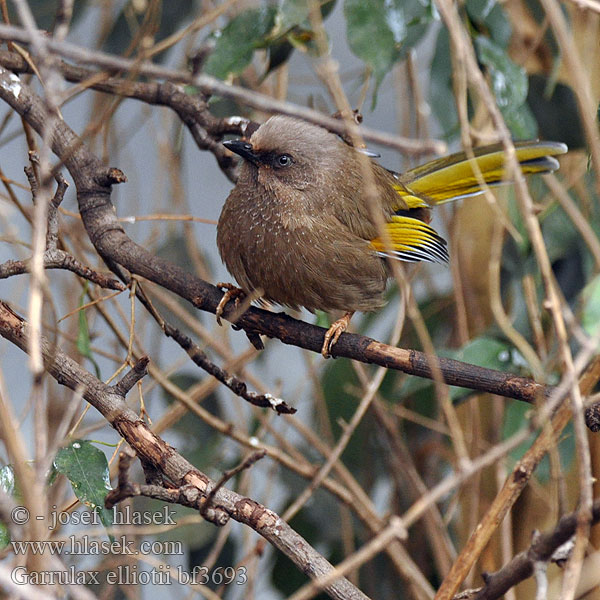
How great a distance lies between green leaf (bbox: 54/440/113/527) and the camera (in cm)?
139

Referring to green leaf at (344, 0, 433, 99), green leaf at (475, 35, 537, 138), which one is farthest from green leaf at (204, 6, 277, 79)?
green leaf at (475, 35, 537, 138)

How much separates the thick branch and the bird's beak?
2.62 ft

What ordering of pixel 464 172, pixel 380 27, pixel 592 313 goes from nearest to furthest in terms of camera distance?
pixel 592 313 → pixel 380 27 → pixel 464 172

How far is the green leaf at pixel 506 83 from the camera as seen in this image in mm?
2064

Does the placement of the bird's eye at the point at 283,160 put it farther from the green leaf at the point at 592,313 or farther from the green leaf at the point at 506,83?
the green leaf at the point at 592,313

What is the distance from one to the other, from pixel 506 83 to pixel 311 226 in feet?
2.15

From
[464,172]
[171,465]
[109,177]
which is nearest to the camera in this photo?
[171,465]

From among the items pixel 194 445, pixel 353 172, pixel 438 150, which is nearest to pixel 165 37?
pixel 353 172

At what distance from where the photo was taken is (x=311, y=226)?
2.08 meters

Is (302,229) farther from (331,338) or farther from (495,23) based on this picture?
(495,23)

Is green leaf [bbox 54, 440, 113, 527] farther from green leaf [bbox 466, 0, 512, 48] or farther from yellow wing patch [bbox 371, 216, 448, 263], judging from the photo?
green leaf [bbox 466, 0, 512, 48]

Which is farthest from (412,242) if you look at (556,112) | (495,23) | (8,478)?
(8,478)

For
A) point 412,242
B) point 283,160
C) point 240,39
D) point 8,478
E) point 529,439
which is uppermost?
point 240,39

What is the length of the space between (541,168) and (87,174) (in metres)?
1.33
